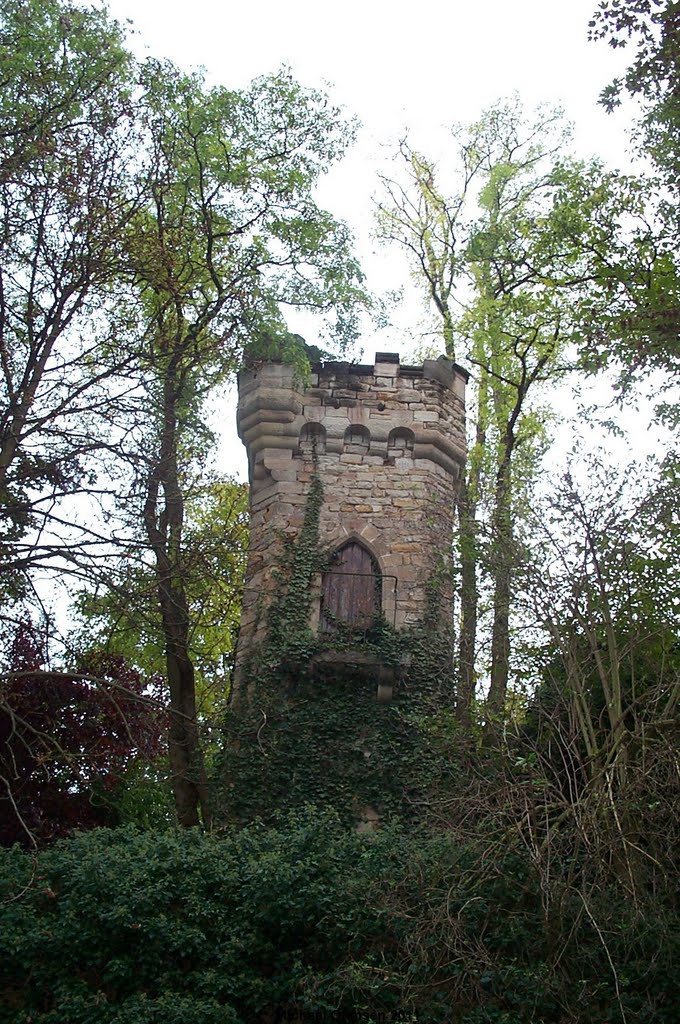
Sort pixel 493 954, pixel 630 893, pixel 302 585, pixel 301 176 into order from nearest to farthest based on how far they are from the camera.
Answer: pixel 630 893 → pixel 493 954 → pixel 302 585 → pixel 301 176

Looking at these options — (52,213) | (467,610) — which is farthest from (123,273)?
(467,610)

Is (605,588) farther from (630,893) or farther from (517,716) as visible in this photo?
(630,893)

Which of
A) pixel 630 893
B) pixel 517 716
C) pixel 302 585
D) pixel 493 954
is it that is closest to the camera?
pixel 630 893

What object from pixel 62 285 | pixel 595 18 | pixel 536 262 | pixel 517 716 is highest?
pixel 536 262

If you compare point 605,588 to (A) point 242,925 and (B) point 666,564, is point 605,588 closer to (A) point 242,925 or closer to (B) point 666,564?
(B) point 666,564

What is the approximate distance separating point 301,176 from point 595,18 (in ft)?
18.7

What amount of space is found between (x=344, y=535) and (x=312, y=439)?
4.23 feet

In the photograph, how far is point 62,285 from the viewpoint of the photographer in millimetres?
11047

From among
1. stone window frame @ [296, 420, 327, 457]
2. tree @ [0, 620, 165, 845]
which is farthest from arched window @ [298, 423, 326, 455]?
tree @ [0, 620, 165, 845]

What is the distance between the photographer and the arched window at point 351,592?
44.9 feet

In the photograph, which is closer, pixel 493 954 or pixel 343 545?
pixel 493 954

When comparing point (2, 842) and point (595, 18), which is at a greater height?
point (595, 18)

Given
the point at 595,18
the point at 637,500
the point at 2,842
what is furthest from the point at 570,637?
the point at 2,842

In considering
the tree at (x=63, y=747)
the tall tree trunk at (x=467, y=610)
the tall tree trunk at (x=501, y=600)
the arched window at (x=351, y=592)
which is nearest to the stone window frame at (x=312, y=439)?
the arched window at (x=351, y=592)
